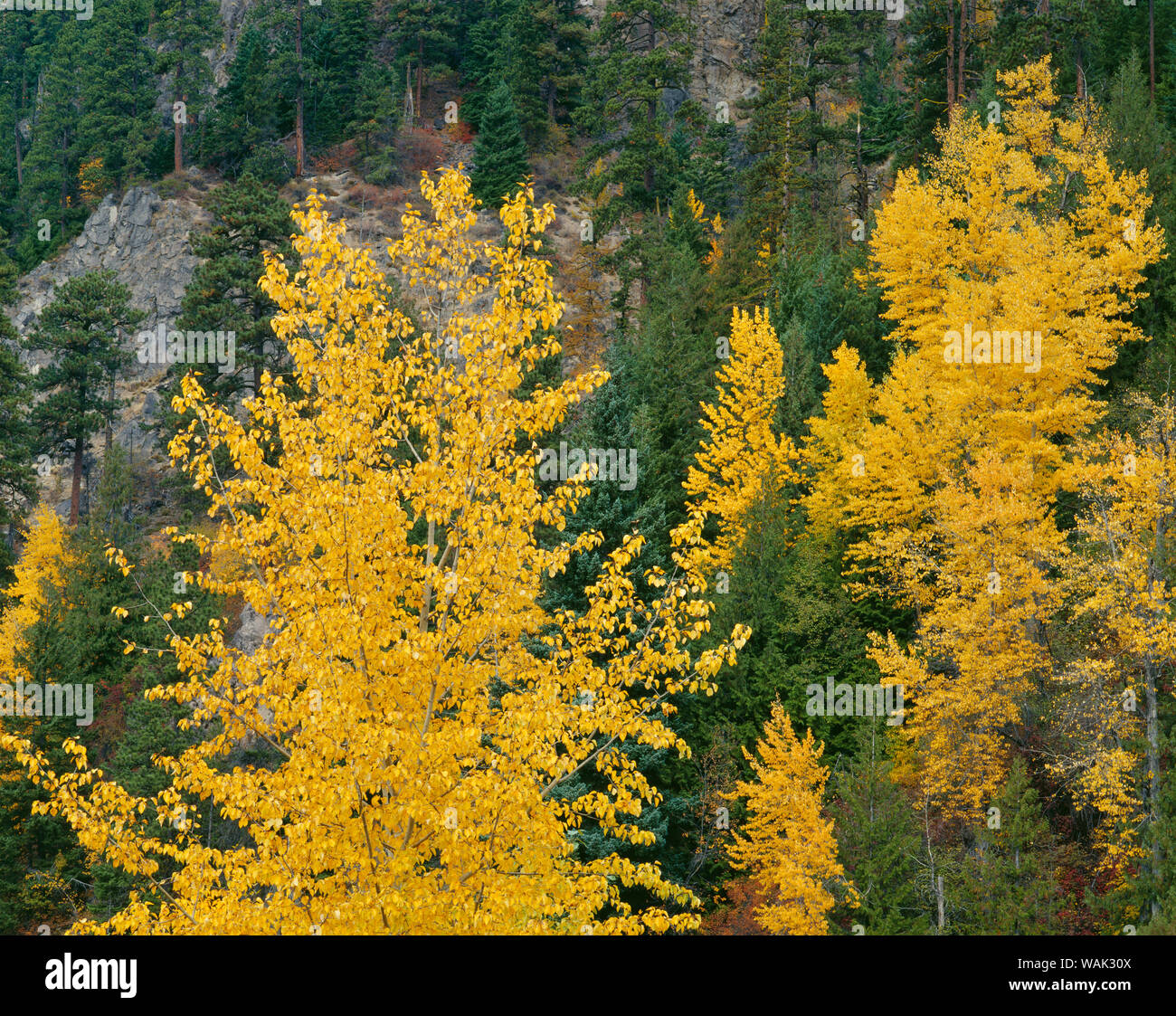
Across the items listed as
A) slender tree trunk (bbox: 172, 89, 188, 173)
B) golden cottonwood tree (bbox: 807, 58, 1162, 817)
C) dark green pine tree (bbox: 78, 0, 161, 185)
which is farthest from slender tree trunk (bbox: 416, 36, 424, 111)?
golden cottonwood tree (bbox: 807, 58, 1162, 817)

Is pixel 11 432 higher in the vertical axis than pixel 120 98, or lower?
lower

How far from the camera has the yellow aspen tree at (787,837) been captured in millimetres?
23625

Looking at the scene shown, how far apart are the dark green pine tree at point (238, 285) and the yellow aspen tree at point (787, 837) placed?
1177 inches

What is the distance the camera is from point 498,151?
62938mm

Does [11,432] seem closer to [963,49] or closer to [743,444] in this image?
[743,444]

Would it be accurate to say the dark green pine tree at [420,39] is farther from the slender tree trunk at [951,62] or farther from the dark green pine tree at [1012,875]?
the dark green pine tree at [1012,875]

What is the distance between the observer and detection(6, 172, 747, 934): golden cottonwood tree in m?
8.94

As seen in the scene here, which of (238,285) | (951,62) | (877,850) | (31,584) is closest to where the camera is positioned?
(877,850)

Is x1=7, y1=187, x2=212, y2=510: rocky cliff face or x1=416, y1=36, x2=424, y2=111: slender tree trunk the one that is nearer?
x1=7, y1=187, x2=212, y2=510: rocky cliff face

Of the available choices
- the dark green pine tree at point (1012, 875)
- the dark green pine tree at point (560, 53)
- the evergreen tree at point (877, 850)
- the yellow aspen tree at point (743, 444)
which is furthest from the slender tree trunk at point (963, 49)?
the dark green pine tree at point (1012, 875)

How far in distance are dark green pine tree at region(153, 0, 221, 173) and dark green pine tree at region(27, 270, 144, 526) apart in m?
22.6

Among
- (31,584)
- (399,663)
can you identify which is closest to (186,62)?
(31,584)

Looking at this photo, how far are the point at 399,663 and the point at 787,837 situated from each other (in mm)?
20022

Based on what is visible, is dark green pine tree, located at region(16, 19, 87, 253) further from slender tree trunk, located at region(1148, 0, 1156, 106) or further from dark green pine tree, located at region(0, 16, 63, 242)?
slender tree trunk, located at region(1148, 0, 1156, 106)
